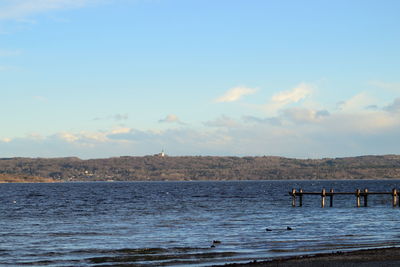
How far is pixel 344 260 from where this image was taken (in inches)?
1117

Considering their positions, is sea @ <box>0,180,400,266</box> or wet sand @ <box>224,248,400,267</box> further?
sea @ <box>0,180,400,266</box>

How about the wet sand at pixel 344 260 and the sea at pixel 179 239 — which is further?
the sea at pixel 179 239

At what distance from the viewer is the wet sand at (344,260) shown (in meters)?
27.1

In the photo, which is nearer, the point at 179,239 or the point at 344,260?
the point at 344,260

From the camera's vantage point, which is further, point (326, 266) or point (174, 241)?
point (174, 241)

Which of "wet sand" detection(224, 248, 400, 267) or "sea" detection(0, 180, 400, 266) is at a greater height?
"wet sand" detection(224, 248, 400, 267)

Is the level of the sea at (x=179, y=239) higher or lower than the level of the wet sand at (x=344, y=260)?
lower

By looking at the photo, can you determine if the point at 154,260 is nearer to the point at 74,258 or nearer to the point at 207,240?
the point at 74,258

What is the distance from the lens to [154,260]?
3177 cm

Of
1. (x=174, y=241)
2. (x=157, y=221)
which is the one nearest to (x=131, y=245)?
(x=174, y=241)

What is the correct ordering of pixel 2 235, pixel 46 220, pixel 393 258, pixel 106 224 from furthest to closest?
pixel 46 220 < pixel 106 224 < pixel 2 235 < pixel 393 258

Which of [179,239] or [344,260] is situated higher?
[344,260]

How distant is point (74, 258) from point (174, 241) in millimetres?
9002

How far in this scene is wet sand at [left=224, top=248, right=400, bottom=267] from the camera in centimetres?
2711
